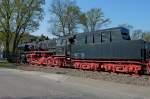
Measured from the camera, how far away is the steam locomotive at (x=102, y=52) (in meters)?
25.0

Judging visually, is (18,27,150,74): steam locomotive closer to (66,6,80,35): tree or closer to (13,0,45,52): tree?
(13,0,45,52): tree

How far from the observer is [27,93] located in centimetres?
1496

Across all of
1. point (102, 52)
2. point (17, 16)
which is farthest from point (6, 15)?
point (102, 52)

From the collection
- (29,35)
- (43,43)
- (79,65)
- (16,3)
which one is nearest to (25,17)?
(16,3)

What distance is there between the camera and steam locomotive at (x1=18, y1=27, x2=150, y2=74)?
25.0 metres

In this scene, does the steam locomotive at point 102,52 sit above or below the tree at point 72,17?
below

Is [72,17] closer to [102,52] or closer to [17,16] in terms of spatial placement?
[17,16]

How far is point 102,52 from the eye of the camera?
29.1 metres

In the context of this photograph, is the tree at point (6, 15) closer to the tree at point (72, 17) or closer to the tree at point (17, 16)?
the tree at point (17, 16)

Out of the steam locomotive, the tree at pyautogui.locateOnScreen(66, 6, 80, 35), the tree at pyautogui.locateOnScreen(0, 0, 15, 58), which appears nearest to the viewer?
the steam locomotive

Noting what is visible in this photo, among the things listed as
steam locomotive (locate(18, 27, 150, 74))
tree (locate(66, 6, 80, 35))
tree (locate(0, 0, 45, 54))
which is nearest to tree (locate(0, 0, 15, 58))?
tree (locate(0, 0, 45, 54))

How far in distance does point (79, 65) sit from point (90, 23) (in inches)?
1863

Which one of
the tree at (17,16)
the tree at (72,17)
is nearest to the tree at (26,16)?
the tree at (17,16)

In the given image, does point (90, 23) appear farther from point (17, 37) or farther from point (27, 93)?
point (27, 93)
